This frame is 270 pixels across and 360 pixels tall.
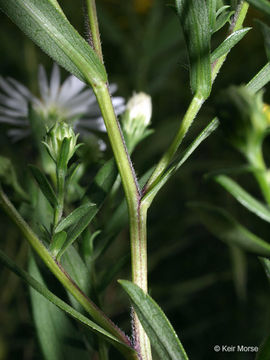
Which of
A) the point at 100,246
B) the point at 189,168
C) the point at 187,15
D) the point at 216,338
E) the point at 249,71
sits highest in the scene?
the point at 249,71

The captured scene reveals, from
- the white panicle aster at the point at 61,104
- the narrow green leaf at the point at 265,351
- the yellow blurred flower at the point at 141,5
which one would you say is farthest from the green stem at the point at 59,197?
the yellow blurred flower at the point at 141,5

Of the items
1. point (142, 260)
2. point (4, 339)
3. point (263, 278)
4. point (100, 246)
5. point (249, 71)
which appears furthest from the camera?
point (249, 71)

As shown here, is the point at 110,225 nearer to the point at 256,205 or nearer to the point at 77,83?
the point at 256,205

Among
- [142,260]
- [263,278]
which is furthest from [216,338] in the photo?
[142,260]

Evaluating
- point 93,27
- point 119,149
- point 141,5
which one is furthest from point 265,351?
point 141,5

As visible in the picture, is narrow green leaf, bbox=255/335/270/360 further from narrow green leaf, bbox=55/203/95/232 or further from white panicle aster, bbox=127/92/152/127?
white panicle aster, bbox=127/92/152/127

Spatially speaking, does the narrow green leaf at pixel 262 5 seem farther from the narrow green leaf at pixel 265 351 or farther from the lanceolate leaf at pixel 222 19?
the narrow green leaf at pixel 265 351
